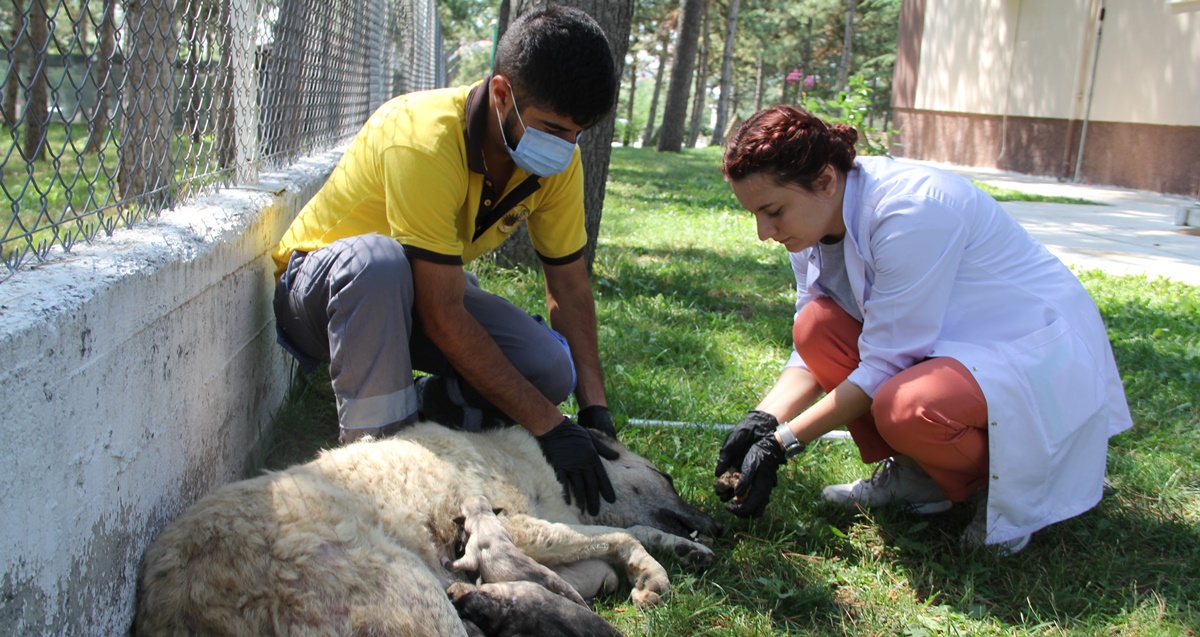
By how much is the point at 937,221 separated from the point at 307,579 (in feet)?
7.39

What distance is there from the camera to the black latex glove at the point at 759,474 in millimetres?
3270

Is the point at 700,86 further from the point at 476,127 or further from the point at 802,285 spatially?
the point at 476,127

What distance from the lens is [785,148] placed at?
307 centimetres

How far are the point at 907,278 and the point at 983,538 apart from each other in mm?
979

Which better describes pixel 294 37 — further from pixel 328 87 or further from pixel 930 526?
pixel 930 526

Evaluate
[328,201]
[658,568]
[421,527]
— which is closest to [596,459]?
[658,568]

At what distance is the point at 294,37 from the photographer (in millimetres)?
4789

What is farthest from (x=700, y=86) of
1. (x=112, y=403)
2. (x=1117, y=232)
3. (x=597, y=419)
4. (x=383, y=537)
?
(x=112, y=403)

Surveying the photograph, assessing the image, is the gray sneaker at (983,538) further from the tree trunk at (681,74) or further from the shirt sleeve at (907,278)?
the tree trunk at (681,74)

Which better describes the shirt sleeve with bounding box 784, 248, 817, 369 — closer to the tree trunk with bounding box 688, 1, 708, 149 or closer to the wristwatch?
the wristwatch

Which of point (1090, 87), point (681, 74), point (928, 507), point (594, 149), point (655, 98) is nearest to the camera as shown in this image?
point (928, 507)

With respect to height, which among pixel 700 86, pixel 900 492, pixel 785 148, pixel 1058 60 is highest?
pixel 700 86

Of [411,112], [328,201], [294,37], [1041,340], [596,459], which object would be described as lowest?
[596,459]

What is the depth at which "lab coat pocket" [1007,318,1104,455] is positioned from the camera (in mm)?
3078
